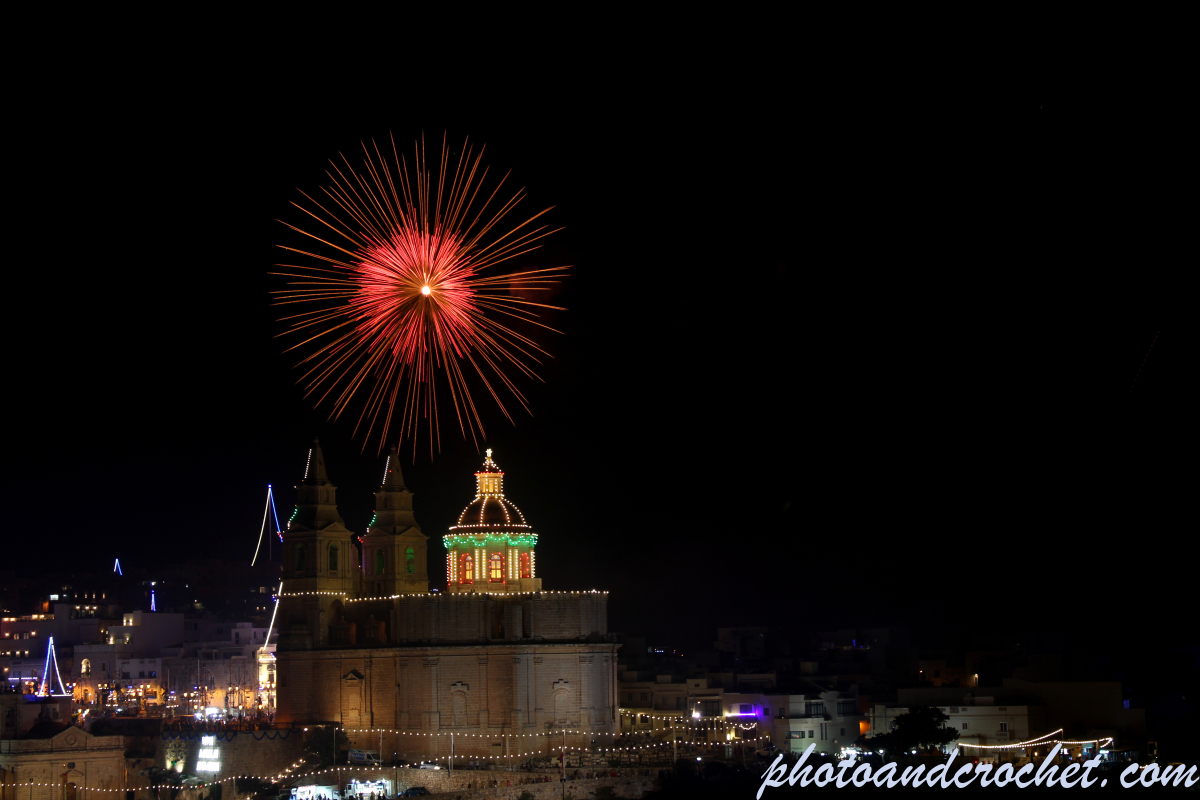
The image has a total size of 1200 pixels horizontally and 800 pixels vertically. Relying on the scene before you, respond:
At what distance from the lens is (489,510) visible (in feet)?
189

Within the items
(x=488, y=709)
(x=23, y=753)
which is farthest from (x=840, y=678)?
(x=23, y=753)

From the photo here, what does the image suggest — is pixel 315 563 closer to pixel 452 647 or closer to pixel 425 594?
pixel 425 594

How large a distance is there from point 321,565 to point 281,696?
17.2 ft

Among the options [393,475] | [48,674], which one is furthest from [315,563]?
[48,674]

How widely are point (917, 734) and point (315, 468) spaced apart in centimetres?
2567

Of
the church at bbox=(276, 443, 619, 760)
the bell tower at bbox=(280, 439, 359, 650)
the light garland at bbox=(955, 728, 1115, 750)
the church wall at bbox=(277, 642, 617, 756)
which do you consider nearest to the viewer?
the light garland at bbox=(955, 728, 1115, 750)

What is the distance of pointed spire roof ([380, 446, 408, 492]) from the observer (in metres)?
62.4

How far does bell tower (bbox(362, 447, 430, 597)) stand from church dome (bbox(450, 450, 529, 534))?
4.86m

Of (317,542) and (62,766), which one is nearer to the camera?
(62,766)

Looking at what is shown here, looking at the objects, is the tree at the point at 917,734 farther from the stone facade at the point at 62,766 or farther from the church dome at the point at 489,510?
the stone facade at the point at 62,766

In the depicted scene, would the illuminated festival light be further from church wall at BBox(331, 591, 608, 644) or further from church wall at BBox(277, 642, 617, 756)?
church wall at BBox(331, 591, 608, 644)

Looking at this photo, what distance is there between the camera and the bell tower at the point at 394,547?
203ft

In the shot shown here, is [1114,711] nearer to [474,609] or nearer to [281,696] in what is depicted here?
[474,609]

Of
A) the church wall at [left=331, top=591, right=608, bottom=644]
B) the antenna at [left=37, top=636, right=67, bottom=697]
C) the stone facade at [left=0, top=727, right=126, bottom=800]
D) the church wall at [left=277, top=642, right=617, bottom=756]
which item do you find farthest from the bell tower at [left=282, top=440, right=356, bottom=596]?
the antenna at [left=37, top=636, right=67, bottom=697]
